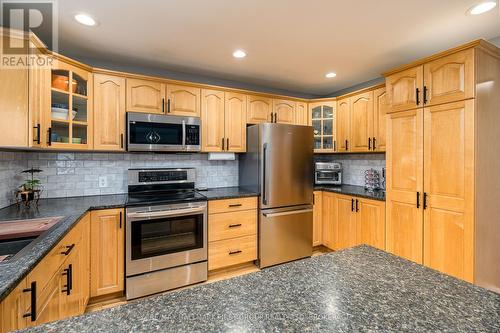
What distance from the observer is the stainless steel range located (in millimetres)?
2291

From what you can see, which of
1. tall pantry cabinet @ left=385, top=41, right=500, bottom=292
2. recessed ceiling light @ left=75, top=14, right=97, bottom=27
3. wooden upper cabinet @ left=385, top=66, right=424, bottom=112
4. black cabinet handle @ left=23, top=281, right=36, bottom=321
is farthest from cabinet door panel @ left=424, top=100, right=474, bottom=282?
recessed ceiling light @ left=75, top=14, right=97, bottom=27

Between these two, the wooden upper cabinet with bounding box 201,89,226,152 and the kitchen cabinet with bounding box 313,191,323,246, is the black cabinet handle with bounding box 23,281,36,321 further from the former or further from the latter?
the kitchen cabinet with bounding box 313,191,323,246

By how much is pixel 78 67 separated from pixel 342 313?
9.31 ft

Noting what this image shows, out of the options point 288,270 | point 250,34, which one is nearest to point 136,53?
point 250,34

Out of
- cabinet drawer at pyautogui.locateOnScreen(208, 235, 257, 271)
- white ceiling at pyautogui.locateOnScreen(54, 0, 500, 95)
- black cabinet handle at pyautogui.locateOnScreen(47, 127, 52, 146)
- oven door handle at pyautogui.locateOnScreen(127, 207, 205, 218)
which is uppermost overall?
white ceiling at pyautogui.locateOnScreen(54, 0, 500, 95)

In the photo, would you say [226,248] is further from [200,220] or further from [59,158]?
[59,158]

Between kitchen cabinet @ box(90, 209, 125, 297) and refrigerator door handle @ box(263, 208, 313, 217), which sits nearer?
kitchen cabinet @ box(90, 209, 125, 297)

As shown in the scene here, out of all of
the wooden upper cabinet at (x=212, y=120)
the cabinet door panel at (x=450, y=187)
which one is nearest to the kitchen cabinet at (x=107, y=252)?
the wooden upper cabinet at (x=212, y=120)

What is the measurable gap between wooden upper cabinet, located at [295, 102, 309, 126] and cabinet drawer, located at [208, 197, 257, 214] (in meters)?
1.45

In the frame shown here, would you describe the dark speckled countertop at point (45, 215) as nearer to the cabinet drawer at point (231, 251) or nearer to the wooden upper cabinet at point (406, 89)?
the cabinet drawer at point (231, 251)

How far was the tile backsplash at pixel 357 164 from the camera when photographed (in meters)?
3.32

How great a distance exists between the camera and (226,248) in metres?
2.77

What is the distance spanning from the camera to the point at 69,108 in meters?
2.24

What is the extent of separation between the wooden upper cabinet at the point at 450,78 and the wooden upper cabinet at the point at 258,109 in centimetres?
178
